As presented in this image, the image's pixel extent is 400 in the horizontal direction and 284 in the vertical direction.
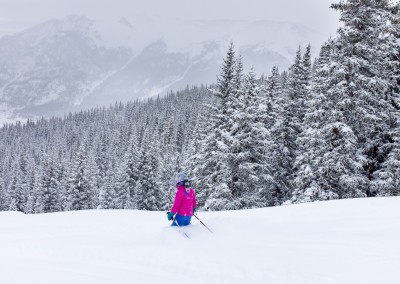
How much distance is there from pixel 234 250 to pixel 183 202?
79.0 inches

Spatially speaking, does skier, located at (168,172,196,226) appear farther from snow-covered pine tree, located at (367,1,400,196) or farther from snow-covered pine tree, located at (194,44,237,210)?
snow-covered pine tree, located at (194,44,237,210)

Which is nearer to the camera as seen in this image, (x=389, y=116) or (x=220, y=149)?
(x=389, y=116)

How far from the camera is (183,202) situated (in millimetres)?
9711

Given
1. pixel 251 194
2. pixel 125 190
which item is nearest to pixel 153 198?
pixel 125 190

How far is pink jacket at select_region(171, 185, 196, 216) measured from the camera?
9602 mm

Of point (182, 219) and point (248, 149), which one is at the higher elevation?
point (248, 149)

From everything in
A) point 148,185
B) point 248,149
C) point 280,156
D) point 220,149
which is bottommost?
point 148,185

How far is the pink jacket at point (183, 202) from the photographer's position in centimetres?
960

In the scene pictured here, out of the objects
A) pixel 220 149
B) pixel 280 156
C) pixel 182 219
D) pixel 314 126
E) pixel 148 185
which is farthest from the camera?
pixel 148 185

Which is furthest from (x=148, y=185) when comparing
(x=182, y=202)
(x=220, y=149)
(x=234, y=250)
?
(x=234, y=250)

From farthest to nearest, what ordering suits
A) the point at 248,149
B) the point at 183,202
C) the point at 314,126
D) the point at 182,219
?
the point at 248,149, the point at 314,126, the point at 182,219, the point at 183,202

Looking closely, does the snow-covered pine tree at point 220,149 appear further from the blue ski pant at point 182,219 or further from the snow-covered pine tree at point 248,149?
the blue ski pant at point 182,219

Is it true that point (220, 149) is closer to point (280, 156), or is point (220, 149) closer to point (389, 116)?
point (280, 156)

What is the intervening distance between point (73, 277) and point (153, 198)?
33.5m
